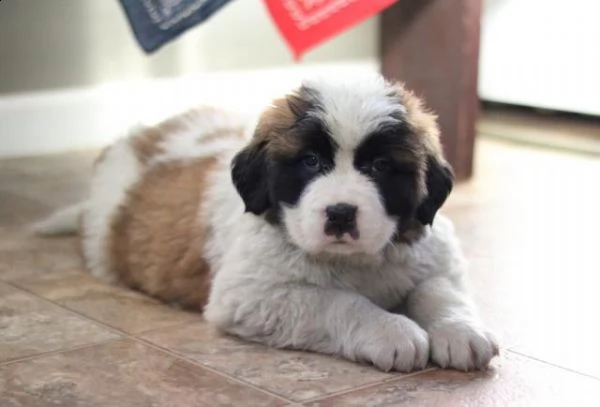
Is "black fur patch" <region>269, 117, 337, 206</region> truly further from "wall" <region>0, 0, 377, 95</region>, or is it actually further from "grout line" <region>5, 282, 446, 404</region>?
"wall" <region>0, 0, 377, 95</region>

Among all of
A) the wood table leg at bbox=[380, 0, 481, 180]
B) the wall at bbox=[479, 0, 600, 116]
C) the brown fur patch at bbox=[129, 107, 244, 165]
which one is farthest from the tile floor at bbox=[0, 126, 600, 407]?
the wall at bbox=[479, 0, 600, 116]

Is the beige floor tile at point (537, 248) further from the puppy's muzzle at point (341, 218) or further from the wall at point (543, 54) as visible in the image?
the wall at point (543, 54)

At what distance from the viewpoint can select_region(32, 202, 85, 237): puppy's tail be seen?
8.77 ft

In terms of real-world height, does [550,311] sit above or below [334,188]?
below

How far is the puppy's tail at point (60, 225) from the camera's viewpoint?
2.67 meters

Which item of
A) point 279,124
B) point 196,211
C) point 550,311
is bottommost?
point 550,311

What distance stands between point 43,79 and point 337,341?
2.32 meters

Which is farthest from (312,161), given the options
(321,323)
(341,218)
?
(321,323)

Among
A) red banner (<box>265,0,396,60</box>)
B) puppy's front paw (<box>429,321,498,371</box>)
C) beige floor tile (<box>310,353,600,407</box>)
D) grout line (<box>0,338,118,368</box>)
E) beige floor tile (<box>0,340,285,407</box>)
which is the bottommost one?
grout line (<box>0,338,118,368</box>)

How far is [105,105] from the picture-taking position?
12.8 ft

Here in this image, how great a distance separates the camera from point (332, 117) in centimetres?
169

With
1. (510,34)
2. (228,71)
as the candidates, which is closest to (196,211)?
(228,71)

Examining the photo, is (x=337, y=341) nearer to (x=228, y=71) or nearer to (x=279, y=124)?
(x=279, y=124)

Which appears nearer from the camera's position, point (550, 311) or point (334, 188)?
point (334, 188)
